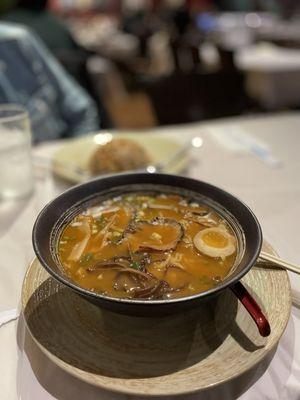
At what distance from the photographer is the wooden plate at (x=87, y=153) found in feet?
4.69

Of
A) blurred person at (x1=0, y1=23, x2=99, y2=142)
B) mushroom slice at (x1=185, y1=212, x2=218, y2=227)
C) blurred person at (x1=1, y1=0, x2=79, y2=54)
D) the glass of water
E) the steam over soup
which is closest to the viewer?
the steam over soup

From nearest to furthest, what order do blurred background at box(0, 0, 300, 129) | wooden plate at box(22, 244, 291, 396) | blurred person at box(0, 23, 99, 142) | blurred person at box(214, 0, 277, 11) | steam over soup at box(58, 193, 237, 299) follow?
wooden plate at box(22, 244, 291, 396) → steam over soup at box(58, 193, 237, 299) → blurred person at box(0, 23, 99, 142) → blurred background at box(0, 0, 300, 129) → blurred person at box(214, 0, 277, 11)

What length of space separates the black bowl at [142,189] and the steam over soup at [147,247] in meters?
0.02

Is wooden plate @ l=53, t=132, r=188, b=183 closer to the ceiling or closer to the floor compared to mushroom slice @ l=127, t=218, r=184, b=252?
closer to the floor

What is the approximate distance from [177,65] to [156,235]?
4379mm

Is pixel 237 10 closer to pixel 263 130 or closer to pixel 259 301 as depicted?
pixel 263 130

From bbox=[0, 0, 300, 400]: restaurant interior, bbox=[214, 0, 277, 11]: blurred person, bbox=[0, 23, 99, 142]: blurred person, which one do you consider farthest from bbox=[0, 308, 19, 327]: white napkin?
bbox=[214, 0, 277, 11]: blurred person

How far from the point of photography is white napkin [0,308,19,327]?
0.85 metres

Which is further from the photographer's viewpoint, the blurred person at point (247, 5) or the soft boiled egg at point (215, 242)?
the blurred person at point (247, 5)

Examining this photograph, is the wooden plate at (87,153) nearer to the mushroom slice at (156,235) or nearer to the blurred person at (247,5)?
the mushroom slice at (156,235)

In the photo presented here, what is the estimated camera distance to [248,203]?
52.6 inches

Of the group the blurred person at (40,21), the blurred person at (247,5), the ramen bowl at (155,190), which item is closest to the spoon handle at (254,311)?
the ramen bowl at (155,190)

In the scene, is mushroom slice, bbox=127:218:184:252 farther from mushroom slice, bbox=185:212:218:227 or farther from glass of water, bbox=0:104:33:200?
glass of water, bbox=0:104:33:200

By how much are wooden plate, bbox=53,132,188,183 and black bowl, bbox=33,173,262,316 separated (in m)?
0.39
